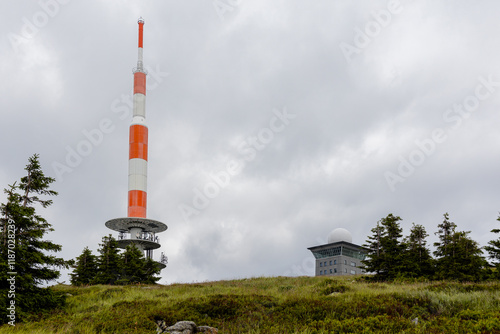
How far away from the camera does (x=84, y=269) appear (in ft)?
146

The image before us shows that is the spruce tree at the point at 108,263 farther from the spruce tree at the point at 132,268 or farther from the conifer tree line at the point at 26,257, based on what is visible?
the conifer tree line at the point at 26,257

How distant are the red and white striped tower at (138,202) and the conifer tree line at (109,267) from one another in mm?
14628

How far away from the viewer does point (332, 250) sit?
10231 centimetres

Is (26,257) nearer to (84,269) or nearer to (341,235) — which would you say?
(84,269)

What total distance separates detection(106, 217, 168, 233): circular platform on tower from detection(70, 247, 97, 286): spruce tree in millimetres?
14673

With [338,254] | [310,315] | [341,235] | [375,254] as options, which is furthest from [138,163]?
[338,254]

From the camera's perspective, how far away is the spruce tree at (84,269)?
145 ft

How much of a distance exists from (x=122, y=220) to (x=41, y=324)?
45.2m

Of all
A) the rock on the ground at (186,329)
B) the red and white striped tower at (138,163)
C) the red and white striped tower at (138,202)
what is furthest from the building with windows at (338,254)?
the rock on the ground at (186,329)

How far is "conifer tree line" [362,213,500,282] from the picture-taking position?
3184 cm

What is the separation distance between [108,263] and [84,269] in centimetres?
289

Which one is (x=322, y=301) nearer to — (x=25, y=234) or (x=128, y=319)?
(x=128, y=319)

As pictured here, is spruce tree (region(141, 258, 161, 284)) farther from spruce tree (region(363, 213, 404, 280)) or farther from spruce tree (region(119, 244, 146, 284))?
spruce tree (region(363, 213, 404, 280))

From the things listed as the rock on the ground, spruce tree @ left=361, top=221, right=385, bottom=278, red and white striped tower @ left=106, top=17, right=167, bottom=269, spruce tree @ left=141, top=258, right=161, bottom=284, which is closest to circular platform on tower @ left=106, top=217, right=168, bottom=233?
red and white striped tower @ left=106, top=17, right=167, bottom=269
